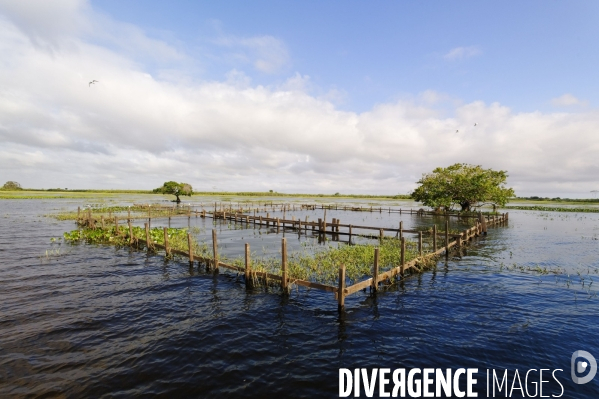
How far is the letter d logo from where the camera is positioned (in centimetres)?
802

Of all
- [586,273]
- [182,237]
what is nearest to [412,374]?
[586,273]

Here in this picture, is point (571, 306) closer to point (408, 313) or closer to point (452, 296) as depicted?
point (452, 296)

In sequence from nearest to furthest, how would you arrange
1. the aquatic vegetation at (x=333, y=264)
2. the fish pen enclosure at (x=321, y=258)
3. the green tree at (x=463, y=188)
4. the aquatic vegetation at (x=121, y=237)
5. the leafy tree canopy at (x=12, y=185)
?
the fish pen enclosure at (x=321, y=258)
the aquatic vegetation at (x=333, y=264)
the aquatic vegetation at (x=121, y=237)
the green tree at (x=463, y=188)
the leafy tree canopy at (x=12, y=185)

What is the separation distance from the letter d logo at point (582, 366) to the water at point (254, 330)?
0.17 metres

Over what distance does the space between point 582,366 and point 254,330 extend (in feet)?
33.1

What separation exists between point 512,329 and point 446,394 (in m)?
5.02

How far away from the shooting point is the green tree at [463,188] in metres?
43.3

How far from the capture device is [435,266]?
18.9m

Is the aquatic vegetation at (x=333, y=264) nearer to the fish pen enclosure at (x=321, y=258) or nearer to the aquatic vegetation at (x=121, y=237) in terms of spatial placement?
the fish pen enclosure at (x=321, y=258)

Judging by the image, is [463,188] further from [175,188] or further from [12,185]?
[12,185]

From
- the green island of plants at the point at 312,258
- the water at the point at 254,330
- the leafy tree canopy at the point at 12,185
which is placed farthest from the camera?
the leafy tree canopy at the point at 12,185

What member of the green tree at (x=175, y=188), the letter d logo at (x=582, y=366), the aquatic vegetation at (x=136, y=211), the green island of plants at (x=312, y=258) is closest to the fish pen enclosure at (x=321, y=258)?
the green island of plants at (x=312, y=258)

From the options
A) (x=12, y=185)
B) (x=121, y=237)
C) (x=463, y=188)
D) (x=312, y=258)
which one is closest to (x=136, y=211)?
(x=121, y=237)

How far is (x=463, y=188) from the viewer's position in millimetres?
44375
